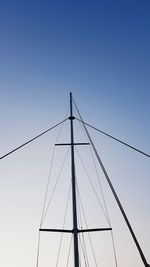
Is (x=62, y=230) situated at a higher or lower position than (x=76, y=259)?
higher

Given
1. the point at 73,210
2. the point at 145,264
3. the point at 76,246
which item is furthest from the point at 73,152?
the point at 145,264

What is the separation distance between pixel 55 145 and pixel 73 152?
8.55ft

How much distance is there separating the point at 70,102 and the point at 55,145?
301 cm

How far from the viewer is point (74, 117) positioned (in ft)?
71.1

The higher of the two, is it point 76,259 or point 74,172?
point 74,172

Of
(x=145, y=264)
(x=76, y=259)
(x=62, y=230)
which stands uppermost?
(x=62, y=230)

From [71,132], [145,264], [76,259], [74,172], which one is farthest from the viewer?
[71,132]

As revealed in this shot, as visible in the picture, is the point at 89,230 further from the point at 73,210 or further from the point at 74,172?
the point at 74,172

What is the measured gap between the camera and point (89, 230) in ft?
62.7

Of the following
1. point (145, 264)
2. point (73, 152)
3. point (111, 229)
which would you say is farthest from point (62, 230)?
point (145, 264)

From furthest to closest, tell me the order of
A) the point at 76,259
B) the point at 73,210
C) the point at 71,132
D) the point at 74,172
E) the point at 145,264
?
the point at 71,132, the point at 74,172, the point at 73,210, the point at 76,259, the point at 145,264

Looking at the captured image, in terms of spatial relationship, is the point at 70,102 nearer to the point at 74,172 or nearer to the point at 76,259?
the point at 74,172

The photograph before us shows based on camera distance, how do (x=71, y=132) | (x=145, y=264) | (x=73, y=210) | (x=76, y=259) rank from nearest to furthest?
(x=145, y=264) < (x=76, y=259) < (x=73, y=210) < (x=71, y=132)

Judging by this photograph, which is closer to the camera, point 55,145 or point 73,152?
point 73,152
